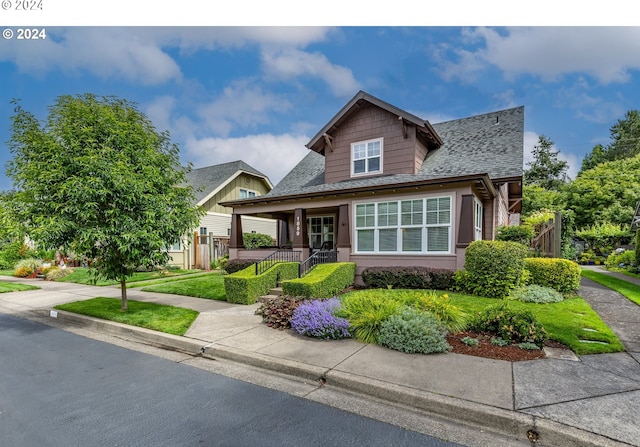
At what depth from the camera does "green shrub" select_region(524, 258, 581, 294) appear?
29.2 ft

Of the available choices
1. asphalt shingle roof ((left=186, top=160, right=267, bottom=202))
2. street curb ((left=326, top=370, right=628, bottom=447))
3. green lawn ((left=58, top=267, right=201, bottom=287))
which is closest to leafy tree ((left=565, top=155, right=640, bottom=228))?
asphalt shingle roof ((left=186, top=160, right=267, bottom=202))

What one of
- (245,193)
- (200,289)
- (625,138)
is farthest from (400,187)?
(625,138)

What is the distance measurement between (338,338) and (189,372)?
7.81 feet

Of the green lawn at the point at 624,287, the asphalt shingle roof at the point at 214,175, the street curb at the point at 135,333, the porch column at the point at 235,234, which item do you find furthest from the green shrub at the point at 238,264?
the green lawn at the point at 624,287

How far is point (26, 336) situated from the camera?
6590mm

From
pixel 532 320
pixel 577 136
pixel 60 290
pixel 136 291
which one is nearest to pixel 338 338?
pixel 532 320

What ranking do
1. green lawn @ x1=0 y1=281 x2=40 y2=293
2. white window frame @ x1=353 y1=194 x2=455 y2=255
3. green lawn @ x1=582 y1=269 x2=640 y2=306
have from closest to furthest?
green lawn @ x1=582 y1=269 x2=640 y2=306
white window frame @ x1=353 y1=194 x2=455 y2=255
green lawn @ x1=0 y1=281 x2=40 y2=293

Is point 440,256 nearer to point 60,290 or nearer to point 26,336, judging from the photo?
point 26,336

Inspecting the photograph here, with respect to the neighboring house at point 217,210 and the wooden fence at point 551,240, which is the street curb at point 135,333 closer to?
the neighboring house at point 217,210

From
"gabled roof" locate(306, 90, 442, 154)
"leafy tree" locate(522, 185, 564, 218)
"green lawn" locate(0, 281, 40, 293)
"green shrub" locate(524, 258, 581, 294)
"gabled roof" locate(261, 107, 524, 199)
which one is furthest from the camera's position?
"leafy tree" locate(522, 185, 564, 218)

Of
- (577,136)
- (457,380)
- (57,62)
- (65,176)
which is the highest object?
(577,136)

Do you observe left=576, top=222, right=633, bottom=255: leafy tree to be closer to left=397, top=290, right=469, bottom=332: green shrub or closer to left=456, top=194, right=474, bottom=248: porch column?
left=456, top=194, right=474, bottom=248: porch column

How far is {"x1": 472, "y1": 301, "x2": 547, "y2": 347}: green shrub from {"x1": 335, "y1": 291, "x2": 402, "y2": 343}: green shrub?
146 centimetres

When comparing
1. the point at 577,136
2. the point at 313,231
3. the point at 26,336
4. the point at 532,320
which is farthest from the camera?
the point at 577,136
